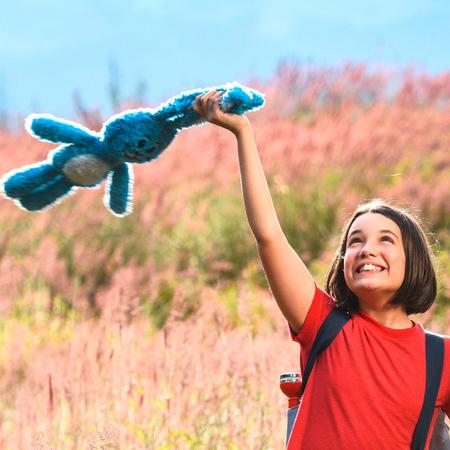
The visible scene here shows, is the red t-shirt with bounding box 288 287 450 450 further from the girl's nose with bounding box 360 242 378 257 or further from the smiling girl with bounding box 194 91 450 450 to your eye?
the girl's nose with bounding box 360 242 378 257

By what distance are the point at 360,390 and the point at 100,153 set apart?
0.87m

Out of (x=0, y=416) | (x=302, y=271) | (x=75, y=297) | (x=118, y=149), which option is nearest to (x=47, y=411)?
(x=0, y=416)

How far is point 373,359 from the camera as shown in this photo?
2186 mm

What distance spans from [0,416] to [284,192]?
444 cm

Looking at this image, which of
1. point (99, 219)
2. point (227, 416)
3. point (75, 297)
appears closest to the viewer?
point (227, 416)

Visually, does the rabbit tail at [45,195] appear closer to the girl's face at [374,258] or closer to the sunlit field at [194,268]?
the sunlit field at [194,268]

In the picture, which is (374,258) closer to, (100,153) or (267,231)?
(267,231)

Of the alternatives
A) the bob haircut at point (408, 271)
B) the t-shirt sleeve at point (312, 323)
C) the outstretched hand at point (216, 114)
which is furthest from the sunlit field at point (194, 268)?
the outstretched hand at point (216, 114)

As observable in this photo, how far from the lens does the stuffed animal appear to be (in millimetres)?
2436

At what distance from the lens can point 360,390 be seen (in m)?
2.15

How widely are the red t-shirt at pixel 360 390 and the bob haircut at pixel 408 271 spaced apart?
0.12 m

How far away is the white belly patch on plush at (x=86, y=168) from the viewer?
251cm

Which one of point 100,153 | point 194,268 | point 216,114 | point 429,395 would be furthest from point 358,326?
point 194,268

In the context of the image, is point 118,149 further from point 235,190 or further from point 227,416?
point 235,190
